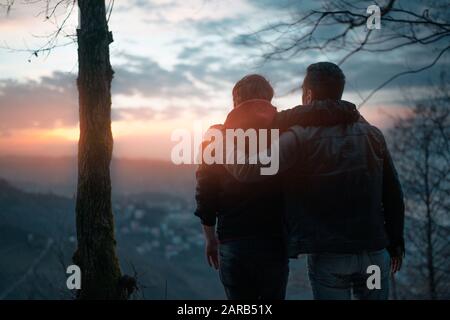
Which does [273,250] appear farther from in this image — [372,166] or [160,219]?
[160,219]

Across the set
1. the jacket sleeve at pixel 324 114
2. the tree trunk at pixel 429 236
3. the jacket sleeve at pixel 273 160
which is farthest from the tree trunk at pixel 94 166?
the tree trunk at pixel 429 236

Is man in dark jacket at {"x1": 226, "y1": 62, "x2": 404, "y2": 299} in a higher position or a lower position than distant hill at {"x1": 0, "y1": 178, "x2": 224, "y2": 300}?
higher

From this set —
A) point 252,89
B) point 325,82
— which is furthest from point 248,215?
point 325,82

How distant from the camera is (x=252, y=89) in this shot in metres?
3.02

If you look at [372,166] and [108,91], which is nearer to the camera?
[372,166]

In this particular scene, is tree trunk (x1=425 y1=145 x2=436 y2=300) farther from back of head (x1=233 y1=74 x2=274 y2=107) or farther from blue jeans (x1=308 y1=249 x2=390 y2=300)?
back of head (x1=233 y1=74 x2=274 y2=107)

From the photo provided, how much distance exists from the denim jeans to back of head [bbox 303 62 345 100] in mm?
927

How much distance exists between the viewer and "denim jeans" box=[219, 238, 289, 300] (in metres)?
2.98

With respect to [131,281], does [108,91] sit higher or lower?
higher

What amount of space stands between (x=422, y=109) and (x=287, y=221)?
1750 centimetres

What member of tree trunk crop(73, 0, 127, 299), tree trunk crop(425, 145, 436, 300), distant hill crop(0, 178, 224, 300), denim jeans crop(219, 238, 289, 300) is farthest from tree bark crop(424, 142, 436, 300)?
distant hill crop(0, 178, 224, 300)
